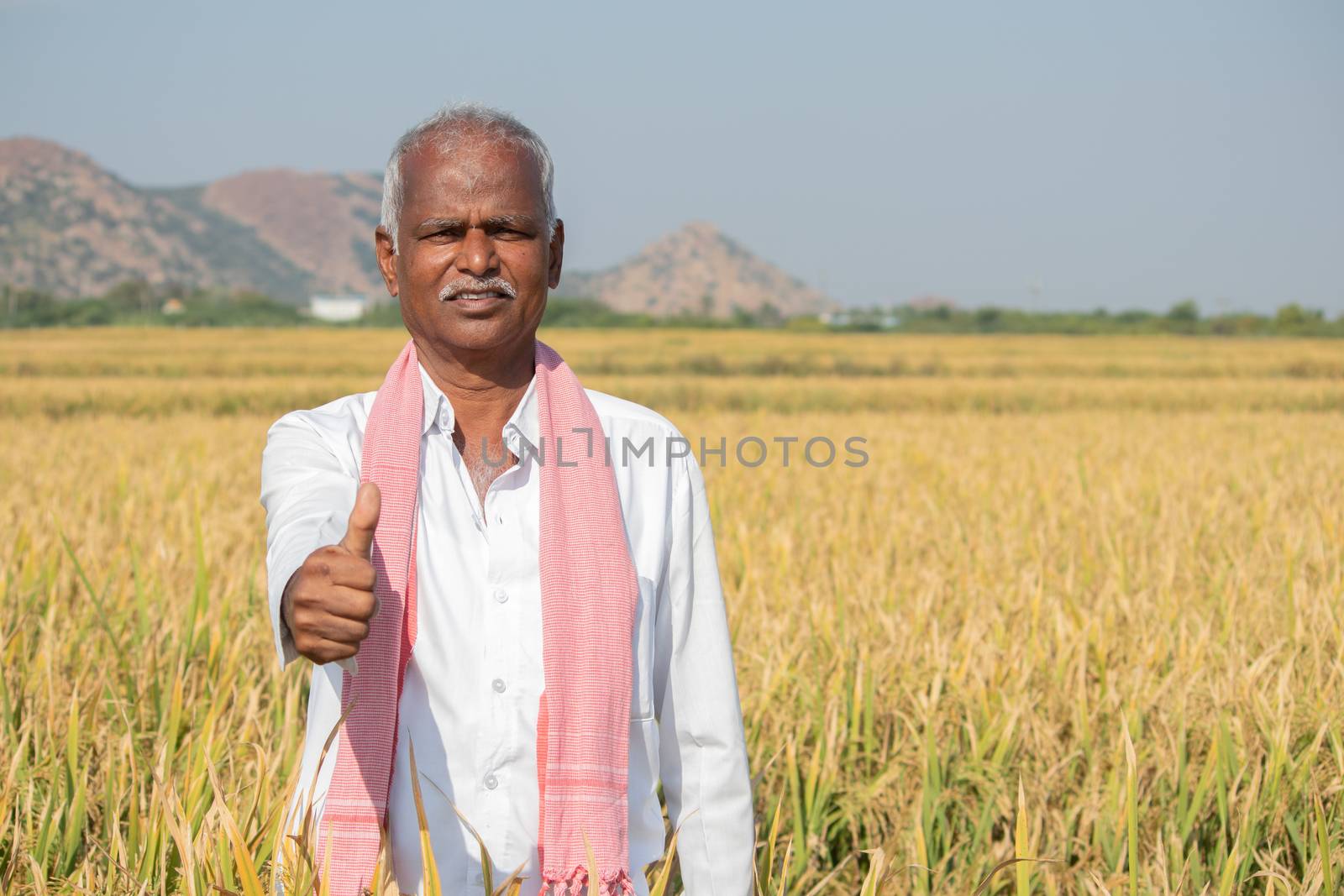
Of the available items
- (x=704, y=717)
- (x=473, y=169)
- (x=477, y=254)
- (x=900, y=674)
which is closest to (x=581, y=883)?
(x=704, y=717)

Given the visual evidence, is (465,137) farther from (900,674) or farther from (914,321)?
(914,321)

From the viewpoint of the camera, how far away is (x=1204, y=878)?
7.63 feet

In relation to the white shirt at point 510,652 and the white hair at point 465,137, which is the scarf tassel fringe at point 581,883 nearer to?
the white shirt at point 510,652

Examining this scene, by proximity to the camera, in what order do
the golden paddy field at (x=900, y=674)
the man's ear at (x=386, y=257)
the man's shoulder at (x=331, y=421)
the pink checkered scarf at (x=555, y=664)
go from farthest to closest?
1. the golden paddy field at (x=900, y=674)
2. the man's ear at (x=386, y=257)
3. the man's shoulder at (x=331, y=421)
4. the pink checkered scarf at (x=555, y=664)

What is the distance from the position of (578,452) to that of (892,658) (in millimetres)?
1911

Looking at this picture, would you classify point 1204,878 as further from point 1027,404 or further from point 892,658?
point 1027,404

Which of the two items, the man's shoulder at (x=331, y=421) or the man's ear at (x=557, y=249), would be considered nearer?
the man's shoulder at (x=331, y=421)

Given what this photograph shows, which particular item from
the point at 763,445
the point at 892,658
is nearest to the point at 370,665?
the point at 892,658

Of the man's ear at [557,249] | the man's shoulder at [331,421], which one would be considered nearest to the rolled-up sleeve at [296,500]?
the man's shoulder at [331,421]

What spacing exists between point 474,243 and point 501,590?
40 cm

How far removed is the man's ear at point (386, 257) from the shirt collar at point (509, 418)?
0.44ft

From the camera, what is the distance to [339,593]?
3.37 ft

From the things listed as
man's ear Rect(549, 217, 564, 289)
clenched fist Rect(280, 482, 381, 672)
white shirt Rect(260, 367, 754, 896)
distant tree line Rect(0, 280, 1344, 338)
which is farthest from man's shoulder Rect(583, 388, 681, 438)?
distant tree line Rect(0, 280, 1344, 338)

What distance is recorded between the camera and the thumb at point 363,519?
39.8 inches
